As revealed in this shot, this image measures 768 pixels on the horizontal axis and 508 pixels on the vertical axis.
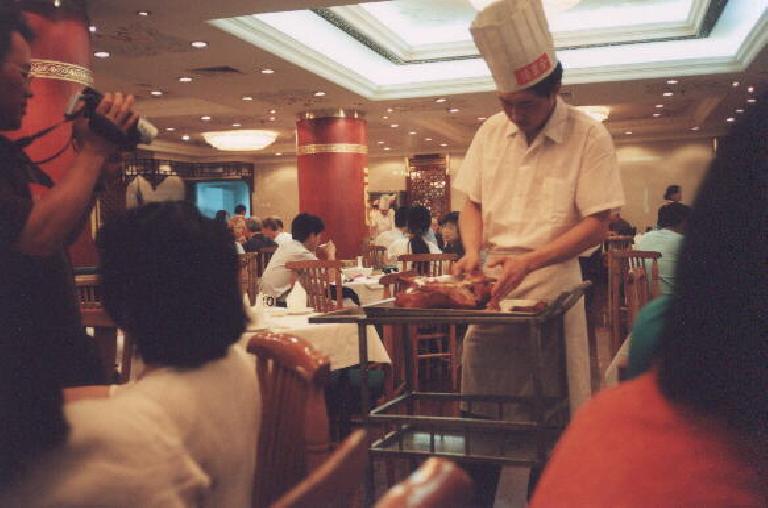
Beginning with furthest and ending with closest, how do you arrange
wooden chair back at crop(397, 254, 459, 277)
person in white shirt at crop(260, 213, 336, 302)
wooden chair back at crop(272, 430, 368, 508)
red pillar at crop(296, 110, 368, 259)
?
red pillar at crop(296, 110, 368, 259)
wooden chair back at crop(397, 254, 459, 277)
person in white shirt at crop(260, 213, 336, 302)
wooden chair back at crop(272, 430, 368, 508)

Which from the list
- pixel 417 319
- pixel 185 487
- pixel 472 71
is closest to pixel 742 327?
pixel 185 487

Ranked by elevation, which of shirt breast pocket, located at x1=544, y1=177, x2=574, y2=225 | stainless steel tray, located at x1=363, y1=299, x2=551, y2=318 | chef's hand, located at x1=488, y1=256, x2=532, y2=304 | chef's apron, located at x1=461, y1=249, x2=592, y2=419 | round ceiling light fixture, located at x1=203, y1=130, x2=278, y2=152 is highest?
round ceiling light fixture, located at x1=203, y1=130, x2=278, y2=152

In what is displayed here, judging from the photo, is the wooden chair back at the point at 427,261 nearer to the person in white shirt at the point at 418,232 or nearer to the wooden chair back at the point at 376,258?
the person in white shirt at the point at 418,232

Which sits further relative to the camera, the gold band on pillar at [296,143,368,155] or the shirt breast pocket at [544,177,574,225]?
the gold band on pillar at [296,143,368,155]

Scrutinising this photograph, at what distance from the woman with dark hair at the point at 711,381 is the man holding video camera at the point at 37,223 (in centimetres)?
113

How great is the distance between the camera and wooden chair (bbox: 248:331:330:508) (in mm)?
1251

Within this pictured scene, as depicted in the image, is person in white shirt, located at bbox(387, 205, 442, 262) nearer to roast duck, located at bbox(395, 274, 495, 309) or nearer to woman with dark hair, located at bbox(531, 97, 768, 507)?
roast duck, located at bbox(395, 274, 495, 309)

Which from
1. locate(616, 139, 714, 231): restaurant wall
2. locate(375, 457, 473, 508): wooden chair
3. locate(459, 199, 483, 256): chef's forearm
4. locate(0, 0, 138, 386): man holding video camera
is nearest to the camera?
locate(375, 457, 473, 508): wooden chair

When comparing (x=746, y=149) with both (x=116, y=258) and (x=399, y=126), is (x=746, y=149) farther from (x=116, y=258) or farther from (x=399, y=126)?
(x=399, y=126)

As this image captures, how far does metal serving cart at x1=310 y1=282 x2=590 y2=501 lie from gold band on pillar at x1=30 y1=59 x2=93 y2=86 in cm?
396

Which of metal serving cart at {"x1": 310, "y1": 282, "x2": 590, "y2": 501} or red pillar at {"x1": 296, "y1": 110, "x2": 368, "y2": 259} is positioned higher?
red pillar at {"x1": 296, "y1": 110, "x2": 368, "y2": 259}

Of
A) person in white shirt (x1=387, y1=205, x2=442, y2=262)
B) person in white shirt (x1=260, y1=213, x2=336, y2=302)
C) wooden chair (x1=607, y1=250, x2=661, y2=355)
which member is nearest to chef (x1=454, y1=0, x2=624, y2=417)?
wooden chair (x1=607, y1=250, x2=661, y2=355)

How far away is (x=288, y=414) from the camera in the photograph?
1.30 meters

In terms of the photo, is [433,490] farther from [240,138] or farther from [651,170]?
[651,170]
